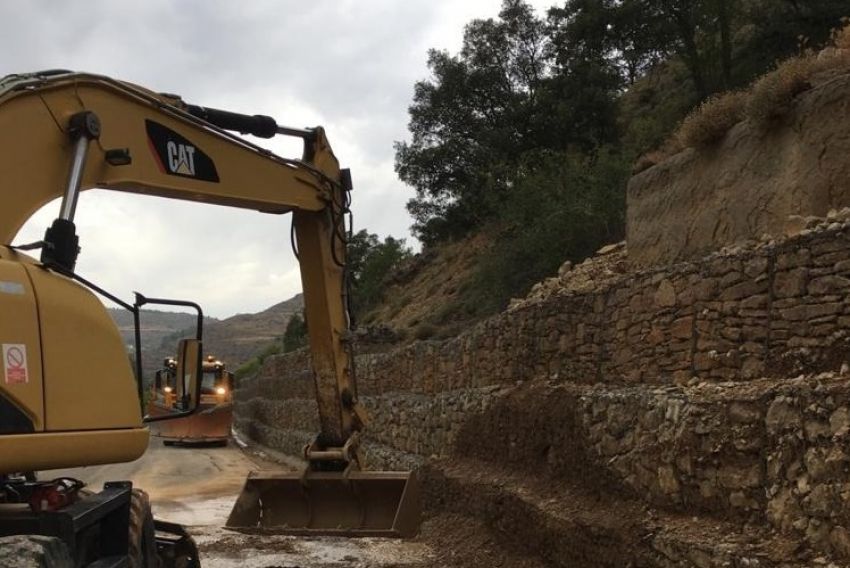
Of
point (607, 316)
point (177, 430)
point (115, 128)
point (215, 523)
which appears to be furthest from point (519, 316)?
point (177, 430)

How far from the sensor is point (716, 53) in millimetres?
22438

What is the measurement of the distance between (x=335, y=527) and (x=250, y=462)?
55.1ft

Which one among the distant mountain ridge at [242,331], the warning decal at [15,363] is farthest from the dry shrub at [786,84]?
the distant mountain ridge at [242,331]

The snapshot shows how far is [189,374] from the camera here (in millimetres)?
5219

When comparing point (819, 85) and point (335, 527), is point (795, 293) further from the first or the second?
point (335, 527)

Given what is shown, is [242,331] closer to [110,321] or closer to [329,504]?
[329,504]

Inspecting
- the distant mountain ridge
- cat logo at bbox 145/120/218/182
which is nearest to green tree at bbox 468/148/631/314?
cat logo at bbox 145/120/218/182

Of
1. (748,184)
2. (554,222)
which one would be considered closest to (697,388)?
(748,184)

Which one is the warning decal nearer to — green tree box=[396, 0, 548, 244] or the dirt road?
the dirt road

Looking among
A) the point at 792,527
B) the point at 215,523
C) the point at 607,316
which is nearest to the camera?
the point at 792,527

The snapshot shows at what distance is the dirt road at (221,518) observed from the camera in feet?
31.4

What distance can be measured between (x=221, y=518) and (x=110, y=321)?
979cm

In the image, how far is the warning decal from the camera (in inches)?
150

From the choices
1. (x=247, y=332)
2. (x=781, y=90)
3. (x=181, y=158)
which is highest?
(x=247, y=332)
